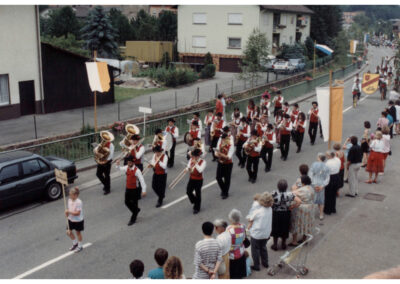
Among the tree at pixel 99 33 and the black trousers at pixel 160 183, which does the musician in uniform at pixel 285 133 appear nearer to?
the black trousers at pixel 160 183

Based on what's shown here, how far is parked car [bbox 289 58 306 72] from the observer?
4306 cm

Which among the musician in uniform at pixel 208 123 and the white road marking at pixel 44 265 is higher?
the musician in uniform at pixel 208 123

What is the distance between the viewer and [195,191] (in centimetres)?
1135

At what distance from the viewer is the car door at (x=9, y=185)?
11262 millimetres

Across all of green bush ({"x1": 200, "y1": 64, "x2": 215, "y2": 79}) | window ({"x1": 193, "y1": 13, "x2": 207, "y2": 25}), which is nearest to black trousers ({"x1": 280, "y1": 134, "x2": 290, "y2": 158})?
green bush ({"x1": 200, "y1": 64, "x2": 215, "y2": 79})

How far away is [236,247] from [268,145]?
772cm

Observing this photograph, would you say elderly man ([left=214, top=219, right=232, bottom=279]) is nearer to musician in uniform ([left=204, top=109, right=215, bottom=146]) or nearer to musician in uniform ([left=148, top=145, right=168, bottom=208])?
musician in uniform ([left=148, top=145, right=168, bottom=208])

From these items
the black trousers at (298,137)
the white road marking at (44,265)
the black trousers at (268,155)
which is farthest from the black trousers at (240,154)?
the white road marking at (44,265)

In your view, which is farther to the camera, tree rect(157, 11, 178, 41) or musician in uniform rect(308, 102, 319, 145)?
tree rect(157, 11, 178, 41)

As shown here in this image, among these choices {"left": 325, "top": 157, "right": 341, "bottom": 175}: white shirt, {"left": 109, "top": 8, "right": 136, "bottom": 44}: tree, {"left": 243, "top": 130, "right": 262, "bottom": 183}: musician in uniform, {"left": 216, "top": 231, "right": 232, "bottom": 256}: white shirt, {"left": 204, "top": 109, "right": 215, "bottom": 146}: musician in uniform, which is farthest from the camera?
{"left": 109, "top": 8, "right": 136, "bottom": 44}: tree

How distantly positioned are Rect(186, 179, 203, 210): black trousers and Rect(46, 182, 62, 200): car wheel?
3.75m

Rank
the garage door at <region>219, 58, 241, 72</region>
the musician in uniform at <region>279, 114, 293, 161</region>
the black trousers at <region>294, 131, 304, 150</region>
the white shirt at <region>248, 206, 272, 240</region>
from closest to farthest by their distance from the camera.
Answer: the white shirt at <region>248, 206, 272, 240</region> < the musician in uniform at <region>279, 114, 293, 161</region> < the black trousers at <region>294, 131, 304, 150</region> < the garage door at <region>219, 58, 241, 72</region>

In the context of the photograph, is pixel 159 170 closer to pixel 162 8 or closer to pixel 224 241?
pixel 224 241

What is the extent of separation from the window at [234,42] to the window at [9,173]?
122 ft
